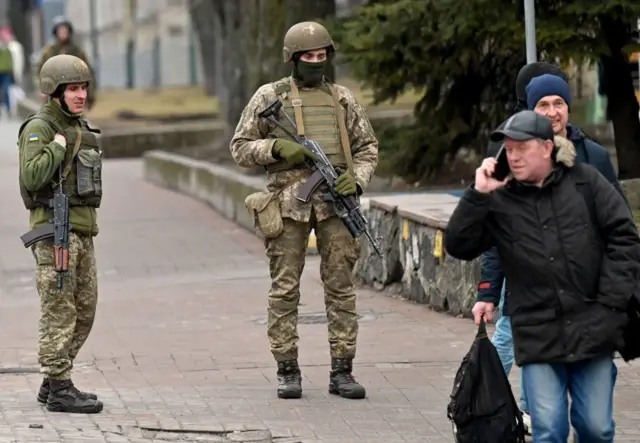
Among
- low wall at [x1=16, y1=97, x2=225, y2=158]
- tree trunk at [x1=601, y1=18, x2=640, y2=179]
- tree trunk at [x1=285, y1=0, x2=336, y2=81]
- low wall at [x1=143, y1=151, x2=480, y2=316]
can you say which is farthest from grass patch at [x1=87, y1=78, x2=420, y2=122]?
low wall at [x1=143, y1=151, x2=480, y2=316]

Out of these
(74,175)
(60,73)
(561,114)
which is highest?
(60,73)

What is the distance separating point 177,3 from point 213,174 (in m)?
27.9

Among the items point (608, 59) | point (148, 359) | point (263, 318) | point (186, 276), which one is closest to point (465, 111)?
point (608, 59)

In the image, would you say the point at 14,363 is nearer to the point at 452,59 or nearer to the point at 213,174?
the point at 452,59

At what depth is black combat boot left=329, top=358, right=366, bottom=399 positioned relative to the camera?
820 centimetres

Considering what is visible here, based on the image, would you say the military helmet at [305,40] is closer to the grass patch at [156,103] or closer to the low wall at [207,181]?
the low wall at [207,181]

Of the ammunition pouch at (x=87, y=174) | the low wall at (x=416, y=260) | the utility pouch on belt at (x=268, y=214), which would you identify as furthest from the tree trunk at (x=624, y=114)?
the ammunition pouch at (x=87, y=174)

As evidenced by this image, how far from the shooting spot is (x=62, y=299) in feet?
25.3

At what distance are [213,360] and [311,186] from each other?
1.91 metres

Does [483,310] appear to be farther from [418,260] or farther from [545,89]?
[418,260]

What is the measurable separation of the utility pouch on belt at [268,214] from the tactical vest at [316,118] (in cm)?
17

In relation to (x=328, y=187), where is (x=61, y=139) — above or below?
above

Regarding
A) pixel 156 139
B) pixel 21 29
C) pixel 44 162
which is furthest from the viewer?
pixel 21 29

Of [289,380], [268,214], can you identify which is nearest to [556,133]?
[268,214]
